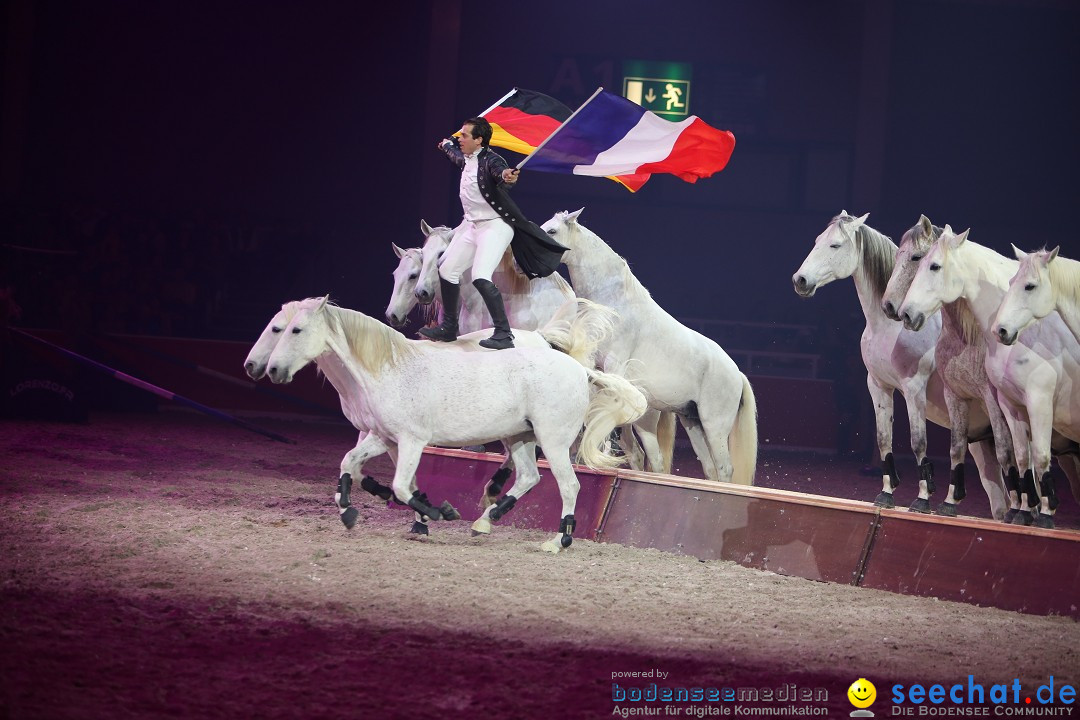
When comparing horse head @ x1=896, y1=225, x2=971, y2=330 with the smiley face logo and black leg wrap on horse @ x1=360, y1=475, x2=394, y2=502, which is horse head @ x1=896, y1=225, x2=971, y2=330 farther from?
black leg wrap on horse @ x1=360, y1=475, x2=394, y2=502

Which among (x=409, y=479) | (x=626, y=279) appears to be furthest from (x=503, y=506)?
(x=626, y=279)

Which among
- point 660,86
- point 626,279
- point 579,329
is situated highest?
point 660,86

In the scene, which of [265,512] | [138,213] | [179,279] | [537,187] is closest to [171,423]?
[179,279]

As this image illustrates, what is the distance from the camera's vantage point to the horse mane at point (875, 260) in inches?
247

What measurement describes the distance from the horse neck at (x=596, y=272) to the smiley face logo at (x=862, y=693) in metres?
3.94

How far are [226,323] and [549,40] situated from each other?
672 cm

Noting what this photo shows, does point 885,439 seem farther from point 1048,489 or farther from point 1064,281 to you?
point 1064,281

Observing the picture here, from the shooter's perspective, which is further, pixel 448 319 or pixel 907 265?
pixel 448 319

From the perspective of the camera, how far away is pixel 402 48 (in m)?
15.9

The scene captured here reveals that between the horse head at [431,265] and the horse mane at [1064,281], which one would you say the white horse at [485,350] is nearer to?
the horse head at [431,265]

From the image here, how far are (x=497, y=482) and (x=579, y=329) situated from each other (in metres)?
1.13

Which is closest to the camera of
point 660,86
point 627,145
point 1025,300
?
point 1025,300

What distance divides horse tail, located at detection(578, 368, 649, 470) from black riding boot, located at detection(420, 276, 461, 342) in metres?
0.91

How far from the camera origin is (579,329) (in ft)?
21.3
